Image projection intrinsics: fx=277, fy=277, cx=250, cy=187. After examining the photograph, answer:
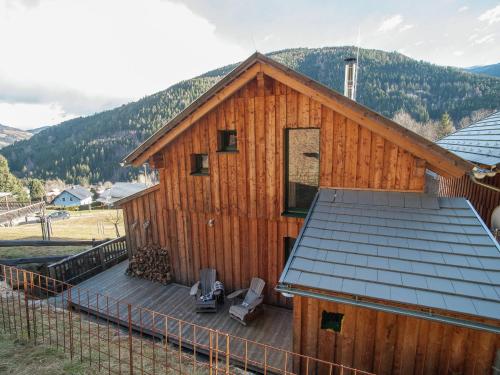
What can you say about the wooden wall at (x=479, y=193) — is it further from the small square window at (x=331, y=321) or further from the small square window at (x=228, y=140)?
the small square window at (x=228, y=140)

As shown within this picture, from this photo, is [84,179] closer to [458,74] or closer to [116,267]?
[116,267]

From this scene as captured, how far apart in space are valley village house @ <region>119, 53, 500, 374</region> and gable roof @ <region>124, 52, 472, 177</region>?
3 cm

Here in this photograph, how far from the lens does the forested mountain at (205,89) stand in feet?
195

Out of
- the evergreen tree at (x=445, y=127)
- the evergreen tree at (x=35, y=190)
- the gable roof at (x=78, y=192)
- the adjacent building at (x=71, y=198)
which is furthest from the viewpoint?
the gable roof at (x=78, y=192)

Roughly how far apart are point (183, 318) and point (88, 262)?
5.02 meters

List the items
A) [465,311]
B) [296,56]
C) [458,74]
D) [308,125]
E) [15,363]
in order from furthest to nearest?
[296,56]
[458,74]
[308,125]
[15,363]
[465,311]

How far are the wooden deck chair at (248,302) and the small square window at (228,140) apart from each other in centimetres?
390

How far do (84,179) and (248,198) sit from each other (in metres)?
99.2

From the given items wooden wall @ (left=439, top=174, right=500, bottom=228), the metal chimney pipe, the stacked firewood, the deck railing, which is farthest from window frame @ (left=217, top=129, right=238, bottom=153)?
wooden wall @ (left=439, top=174, right=500, bottom=228)

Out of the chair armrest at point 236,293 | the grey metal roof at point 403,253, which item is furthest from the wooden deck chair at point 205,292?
the grey metal roof at point 403,253

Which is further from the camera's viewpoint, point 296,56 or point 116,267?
point 296,56

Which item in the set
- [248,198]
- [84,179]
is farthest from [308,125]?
[84,179]

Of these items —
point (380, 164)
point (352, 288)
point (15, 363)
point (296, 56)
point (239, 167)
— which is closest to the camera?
point (352, 288)

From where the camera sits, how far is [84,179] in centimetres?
9094
